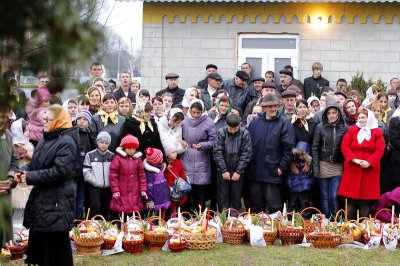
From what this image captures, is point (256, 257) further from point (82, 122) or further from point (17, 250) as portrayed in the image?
point (82, 122)

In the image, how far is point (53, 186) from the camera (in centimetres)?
637

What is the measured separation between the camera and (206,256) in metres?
7.69

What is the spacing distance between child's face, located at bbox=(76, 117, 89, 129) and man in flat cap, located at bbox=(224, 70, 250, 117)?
328cm

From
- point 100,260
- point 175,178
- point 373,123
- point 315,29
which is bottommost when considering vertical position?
point 100,260

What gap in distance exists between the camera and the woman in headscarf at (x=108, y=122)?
9.24 m

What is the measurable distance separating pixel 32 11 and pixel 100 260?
18.0ft

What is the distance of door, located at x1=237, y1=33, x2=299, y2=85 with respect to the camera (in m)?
15.6

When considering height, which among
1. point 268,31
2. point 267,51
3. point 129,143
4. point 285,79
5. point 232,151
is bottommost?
point 232,151

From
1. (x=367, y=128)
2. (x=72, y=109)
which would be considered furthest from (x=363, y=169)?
(x=72, y=109)

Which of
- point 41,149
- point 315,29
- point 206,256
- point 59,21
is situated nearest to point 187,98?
point 206,256

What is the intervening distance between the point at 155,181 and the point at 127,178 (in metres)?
0.47

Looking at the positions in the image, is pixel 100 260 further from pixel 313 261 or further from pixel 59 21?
pixel 59 21

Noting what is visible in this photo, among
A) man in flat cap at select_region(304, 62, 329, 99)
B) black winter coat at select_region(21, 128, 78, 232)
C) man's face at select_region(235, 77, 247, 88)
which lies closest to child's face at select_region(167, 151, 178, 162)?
man's face at select_region(235, 77, 247, 88)

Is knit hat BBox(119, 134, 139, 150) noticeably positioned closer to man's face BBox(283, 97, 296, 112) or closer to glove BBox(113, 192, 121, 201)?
glove BBox(113, 192, 121, 201)
